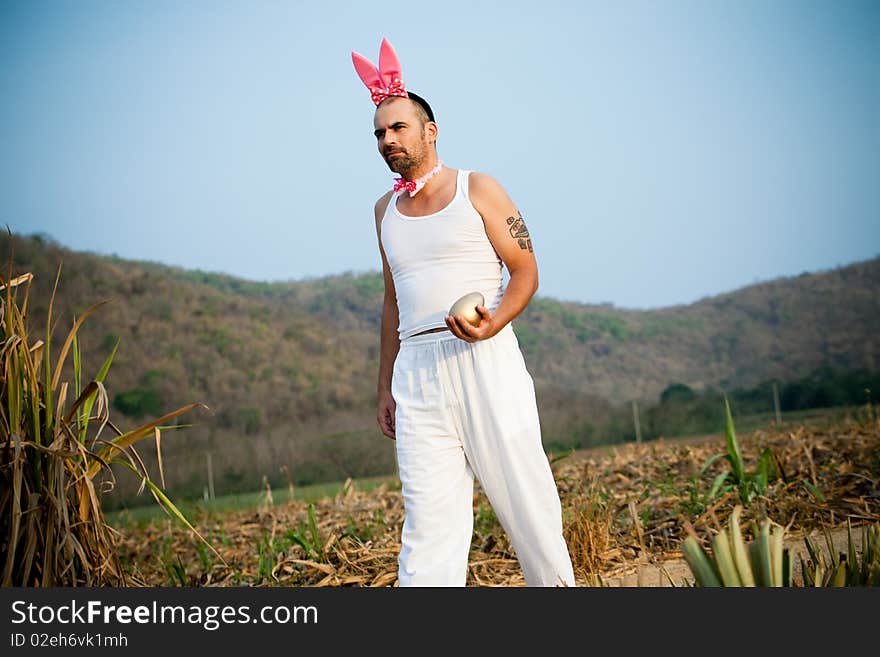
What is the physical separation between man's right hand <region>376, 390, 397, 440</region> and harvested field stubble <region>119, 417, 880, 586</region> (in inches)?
36.2

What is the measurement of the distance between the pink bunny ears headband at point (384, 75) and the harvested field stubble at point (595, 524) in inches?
73.3

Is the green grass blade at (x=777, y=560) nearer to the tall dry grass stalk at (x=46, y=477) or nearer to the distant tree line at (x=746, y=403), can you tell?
the tall dry grass stalk at (x=46, y=477)

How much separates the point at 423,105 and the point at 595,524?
6.93 ft

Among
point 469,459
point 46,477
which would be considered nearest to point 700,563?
point 469,459

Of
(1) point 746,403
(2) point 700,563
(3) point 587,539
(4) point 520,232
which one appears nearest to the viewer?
(2) point 700,563

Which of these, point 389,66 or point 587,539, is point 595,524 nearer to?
point 587,539

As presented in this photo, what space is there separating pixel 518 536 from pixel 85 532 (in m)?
1.38

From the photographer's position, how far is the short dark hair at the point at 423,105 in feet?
11.0

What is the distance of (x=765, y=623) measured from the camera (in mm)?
1699

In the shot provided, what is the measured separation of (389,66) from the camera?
332 centimetres

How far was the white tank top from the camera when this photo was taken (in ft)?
10.5

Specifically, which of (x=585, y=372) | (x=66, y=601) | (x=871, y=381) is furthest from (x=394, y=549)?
(x=585, y=372)

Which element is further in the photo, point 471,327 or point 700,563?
point 471,327

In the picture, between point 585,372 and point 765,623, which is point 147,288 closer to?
point 585,372
